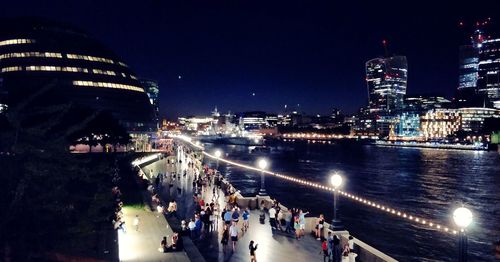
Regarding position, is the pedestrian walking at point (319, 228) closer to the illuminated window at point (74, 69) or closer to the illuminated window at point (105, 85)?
the illuminated window at point (105, 85)

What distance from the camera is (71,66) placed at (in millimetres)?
102062

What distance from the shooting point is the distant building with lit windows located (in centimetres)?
9744

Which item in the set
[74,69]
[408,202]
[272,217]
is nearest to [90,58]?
[74,69]

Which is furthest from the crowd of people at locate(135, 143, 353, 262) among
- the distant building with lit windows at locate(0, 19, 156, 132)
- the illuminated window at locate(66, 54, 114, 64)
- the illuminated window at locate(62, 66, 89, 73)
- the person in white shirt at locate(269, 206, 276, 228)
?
the illuminated window at locate(66, 54, 114, 64)

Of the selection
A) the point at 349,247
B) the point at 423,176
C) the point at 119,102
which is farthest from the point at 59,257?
the point at 119,102

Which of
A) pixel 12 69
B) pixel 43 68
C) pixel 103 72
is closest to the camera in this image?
pixel 12 69

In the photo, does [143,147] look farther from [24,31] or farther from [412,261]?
[412,261]

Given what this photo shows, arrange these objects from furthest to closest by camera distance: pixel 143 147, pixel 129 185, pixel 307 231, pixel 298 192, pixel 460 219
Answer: pixel 143 147, pixel 298 192, pixel 129 185, pixel 307 231, pixel 460 219

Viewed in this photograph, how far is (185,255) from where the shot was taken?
17.6m

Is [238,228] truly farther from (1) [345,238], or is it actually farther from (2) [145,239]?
(1) [345,238]

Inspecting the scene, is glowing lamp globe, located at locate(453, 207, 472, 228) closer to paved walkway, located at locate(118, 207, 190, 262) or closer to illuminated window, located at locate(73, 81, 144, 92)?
paved walkway, located at locate(118, 207, 190, 262)

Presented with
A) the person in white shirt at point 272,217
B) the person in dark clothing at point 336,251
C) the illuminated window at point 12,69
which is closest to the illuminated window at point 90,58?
the illuminated window at point 12,69

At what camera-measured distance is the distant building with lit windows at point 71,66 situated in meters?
97.4

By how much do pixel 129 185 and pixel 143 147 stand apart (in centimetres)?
6885
